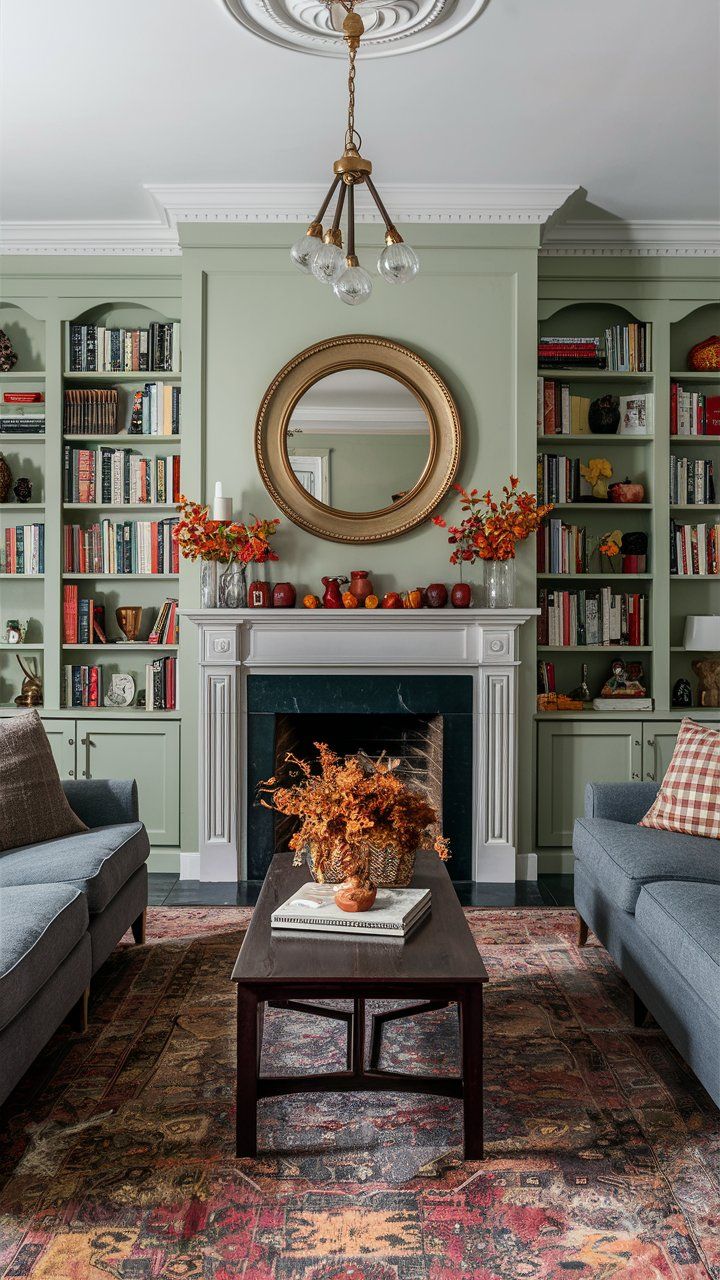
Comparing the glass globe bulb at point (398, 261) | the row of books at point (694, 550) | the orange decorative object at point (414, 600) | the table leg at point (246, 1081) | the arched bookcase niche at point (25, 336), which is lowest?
the table leg at point (246, 1081)

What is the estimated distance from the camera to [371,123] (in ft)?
12.5

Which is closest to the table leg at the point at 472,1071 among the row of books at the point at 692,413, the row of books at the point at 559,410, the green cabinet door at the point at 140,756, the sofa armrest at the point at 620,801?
the sofa armrest at the point at 620,801

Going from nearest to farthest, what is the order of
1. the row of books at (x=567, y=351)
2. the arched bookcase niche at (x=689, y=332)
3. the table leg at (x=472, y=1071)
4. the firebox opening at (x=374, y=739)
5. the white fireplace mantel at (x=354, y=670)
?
the table leg at (x=472, y=1071) < the white fireplace mantel at (x=354, y=670) < the firebox opening at (x=374, y=739) < the row of books at (x=567, y=351) < the arched bookcase niche at (x=689, y=332)

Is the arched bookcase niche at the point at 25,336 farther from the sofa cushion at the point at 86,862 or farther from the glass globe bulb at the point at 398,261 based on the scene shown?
the glass globe bulb at the point at 398,261

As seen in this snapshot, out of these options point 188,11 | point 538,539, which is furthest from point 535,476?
point 188,11

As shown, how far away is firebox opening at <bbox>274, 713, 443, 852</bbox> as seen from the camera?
4.72 m

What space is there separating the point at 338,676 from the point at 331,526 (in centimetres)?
73

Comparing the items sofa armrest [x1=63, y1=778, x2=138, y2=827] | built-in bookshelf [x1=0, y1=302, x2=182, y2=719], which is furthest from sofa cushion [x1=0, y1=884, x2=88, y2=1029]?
built-in bookshelf [x1=0, y1=302, x2=182, y2=719]

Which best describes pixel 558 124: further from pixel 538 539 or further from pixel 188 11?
pixel 538 539

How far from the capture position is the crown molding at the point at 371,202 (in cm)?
439

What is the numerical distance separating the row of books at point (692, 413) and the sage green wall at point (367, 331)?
2.89 ft

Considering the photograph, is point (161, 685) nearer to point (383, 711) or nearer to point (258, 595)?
point (258, 595)

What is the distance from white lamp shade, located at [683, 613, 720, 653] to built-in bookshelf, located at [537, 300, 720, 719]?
128mm

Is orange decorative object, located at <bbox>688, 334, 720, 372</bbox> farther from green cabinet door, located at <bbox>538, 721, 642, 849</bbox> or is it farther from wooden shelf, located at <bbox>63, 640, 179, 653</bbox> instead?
wooden shelf, located at <bbox>63, 640, 179, 653</bbox>
